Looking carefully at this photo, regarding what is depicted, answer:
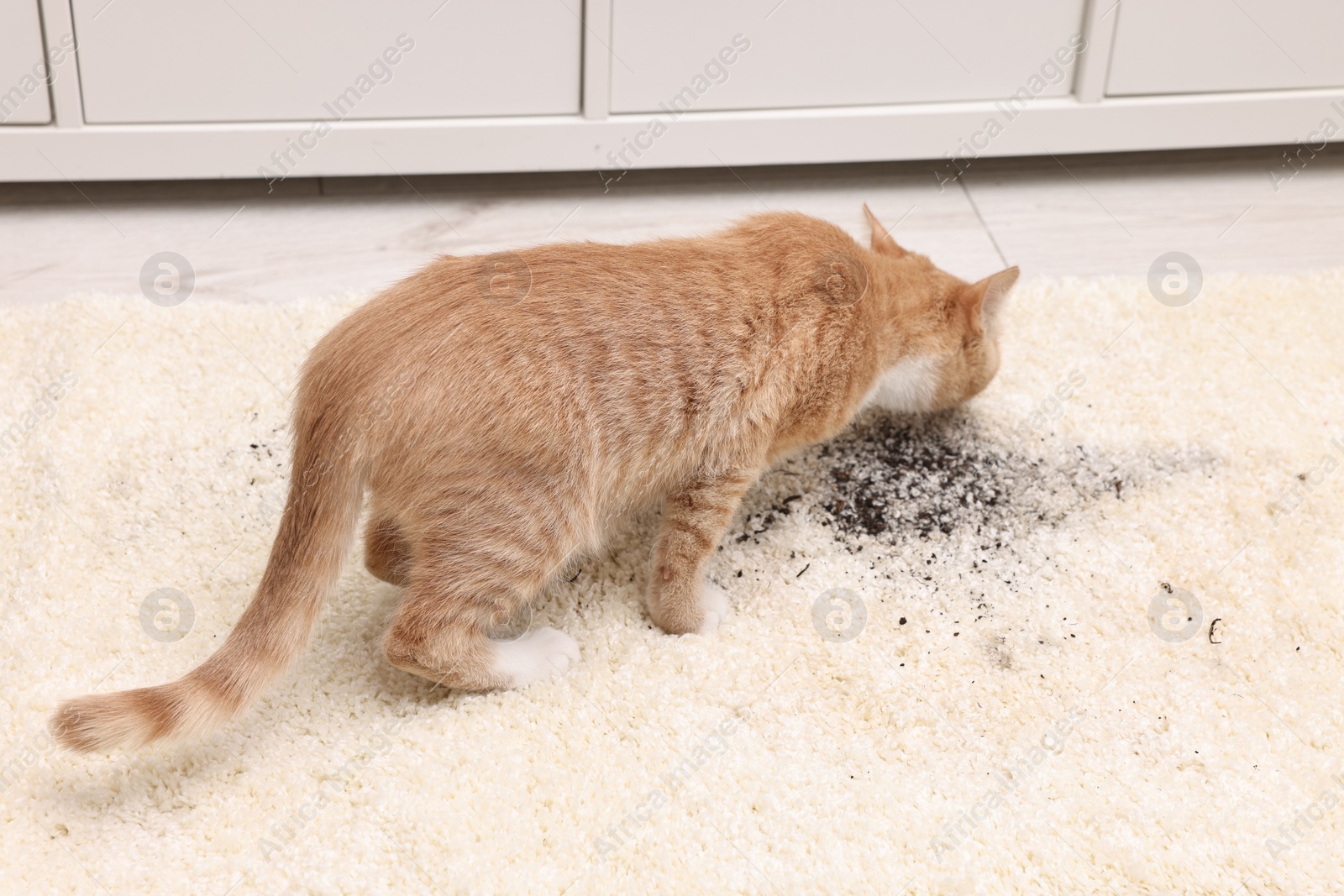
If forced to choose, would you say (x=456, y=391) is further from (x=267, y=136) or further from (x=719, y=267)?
(x=267, y=136)

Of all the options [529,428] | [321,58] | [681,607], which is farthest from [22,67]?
[681,607]

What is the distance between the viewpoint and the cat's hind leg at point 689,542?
139cm

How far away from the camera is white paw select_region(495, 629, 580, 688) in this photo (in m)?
1.35

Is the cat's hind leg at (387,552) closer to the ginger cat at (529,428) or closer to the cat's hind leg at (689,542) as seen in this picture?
the ginger cat at (529,428)

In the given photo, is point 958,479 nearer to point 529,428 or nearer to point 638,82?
point 529,428

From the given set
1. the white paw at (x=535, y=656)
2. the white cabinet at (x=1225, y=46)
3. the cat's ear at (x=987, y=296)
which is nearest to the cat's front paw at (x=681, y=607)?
the white paw at (x=535, y=656)

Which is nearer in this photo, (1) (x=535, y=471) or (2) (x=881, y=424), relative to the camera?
(1) (x=535, y=471)

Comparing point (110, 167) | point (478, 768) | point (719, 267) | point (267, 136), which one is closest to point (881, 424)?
point (719, 267)

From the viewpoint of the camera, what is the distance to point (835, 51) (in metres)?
2.19

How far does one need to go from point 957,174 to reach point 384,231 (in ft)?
3.77

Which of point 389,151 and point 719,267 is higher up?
point 719,267

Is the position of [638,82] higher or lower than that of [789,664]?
higher

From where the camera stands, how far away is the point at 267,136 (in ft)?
7.00

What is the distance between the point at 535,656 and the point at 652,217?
1141 mm
